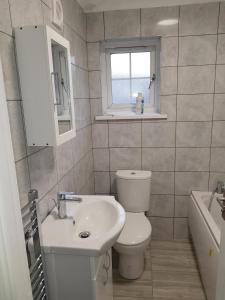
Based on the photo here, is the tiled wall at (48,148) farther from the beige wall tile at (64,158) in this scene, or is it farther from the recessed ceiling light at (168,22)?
the recessed ceiling light at (168,22)

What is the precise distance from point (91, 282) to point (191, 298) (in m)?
1.08

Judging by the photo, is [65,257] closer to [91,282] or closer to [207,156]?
[91,282]

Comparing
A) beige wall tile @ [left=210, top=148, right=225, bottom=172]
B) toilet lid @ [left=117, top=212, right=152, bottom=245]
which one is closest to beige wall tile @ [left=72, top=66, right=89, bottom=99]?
toilet lid @ [left=117, top=212, right=152, bottom=245]

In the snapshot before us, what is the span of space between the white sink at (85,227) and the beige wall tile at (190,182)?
1.06 m

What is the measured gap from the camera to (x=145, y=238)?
188 centimetres

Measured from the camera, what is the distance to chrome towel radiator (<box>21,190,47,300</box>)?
105 centimetres

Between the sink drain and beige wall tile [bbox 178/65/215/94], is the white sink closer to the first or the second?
the sink drain

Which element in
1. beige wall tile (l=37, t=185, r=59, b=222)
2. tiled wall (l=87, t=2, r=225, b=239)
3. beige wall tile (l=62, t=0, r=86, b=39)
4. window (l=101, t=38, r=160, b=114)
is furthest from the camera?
window (l=101, t=38, r=160, b=114)

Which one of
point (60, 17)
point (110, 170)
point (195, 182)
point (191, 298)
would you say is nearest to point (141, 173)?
point (110, 170)

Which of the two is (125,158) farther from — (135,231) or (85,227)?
(85,227)

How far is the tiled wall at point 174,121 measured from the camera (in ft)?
6.86

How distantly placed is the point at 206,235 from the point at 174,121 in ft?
3.41

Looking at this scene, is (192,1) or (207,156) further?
(207,156)

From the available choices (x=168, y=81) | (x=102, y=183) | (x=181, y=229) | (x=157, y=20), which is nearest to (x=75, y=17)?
(x=157, y=20)
